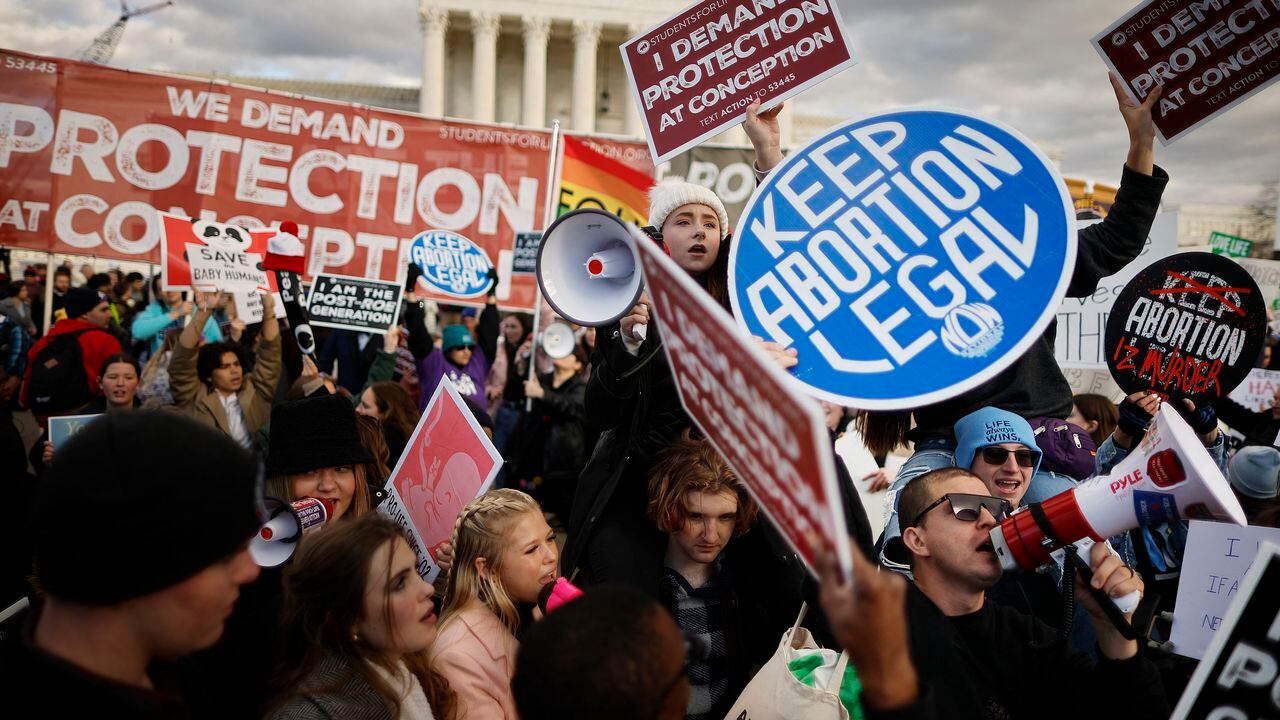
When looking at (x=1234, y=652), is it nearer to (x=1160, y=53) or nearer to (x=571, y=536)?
(x=1160, y=53)

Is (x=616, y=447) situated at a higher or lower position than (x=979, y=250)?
lower

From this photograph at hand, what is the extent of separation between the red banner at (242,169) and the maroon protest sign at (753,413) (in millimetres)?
9347

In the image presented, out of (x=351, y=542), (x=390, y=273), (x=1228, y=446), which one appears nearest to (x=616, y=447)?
(x=351, y=542)

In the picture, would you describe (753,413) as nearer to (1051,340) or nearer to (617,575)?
(617,575)

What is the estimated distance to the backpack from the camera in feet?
21.4

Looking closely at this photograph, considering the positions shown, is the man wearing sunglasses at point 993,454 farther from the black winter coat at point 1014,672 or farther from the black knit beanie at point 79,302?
the black knit beanie at point 79,302

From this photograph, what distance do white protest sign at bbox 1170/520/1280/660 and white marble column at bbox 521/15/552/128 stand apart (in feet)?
155

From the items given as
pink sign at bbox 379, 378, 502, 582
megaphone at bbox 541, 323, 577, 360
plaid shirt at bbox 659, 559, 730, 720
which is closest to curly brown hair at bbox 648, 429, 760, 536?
plaid shirt at bbox 659, 559, 730, 720

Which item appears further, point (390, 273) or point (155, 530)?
point (390, 273)

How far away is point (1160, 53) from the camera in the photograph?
8.46 feet

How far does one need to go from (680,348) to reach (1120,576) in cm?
115

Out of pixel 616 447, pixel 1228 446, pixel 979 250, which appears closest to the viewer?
pixel 979 250

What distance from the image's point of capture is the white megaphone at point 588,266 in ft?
9.20

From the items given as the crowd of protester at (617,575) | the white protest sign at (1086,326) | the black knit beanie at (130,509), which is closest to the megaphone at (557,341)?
the crowd of protester at (617,575)
